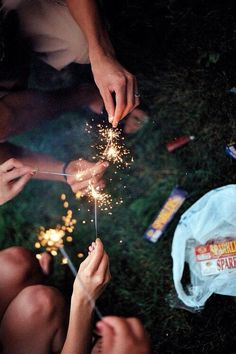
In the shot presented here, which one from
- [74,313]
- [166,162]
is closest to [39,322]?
[74,313]

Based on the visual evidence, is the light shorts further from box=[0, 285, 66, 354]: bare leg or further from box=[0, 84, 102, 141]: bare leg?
box=[0, 285, 66, 354]: bare leg

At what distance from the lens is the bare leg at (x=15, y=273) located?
228cm

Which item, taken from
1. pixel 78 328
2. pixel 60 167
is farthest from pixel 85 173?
pixel 78 328

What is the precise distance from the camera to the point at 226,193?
8.48 feet

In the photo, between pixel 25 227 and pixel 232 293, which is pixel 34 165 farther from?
pixel 232 293

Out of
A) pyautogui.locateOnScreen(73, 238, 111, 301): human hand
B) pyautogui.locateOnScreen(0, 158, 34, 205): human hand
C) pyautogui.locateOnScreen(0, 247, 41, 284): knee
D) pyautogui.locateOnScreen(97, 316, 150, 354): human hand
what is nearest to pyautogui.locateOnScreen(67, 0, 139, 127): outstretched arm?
pyautogui.locateOnScreen(0, 158, 34, 205): human hand

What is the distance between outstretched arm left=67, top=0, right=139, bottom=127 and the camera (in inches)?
86.4

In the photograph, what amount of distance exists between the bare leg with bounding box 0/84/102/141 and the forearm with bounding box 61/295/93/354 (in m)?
1.10

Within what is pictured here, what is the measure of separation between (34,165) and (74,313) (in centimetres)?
101

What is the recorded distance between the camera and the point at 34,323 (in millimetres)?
2148

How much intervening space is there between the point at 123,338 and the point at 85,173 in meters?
0.98

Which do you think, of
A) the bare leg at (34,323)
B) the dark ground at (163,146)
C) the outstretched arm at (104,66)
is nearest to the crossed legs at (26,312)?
the bare leg at (34,323)

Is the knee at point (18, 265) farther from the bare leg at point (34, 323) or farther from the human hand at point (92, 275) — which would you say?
the human hand at point (92, 275)

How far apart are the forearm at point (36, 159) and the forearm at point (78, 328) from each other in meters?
0.94
